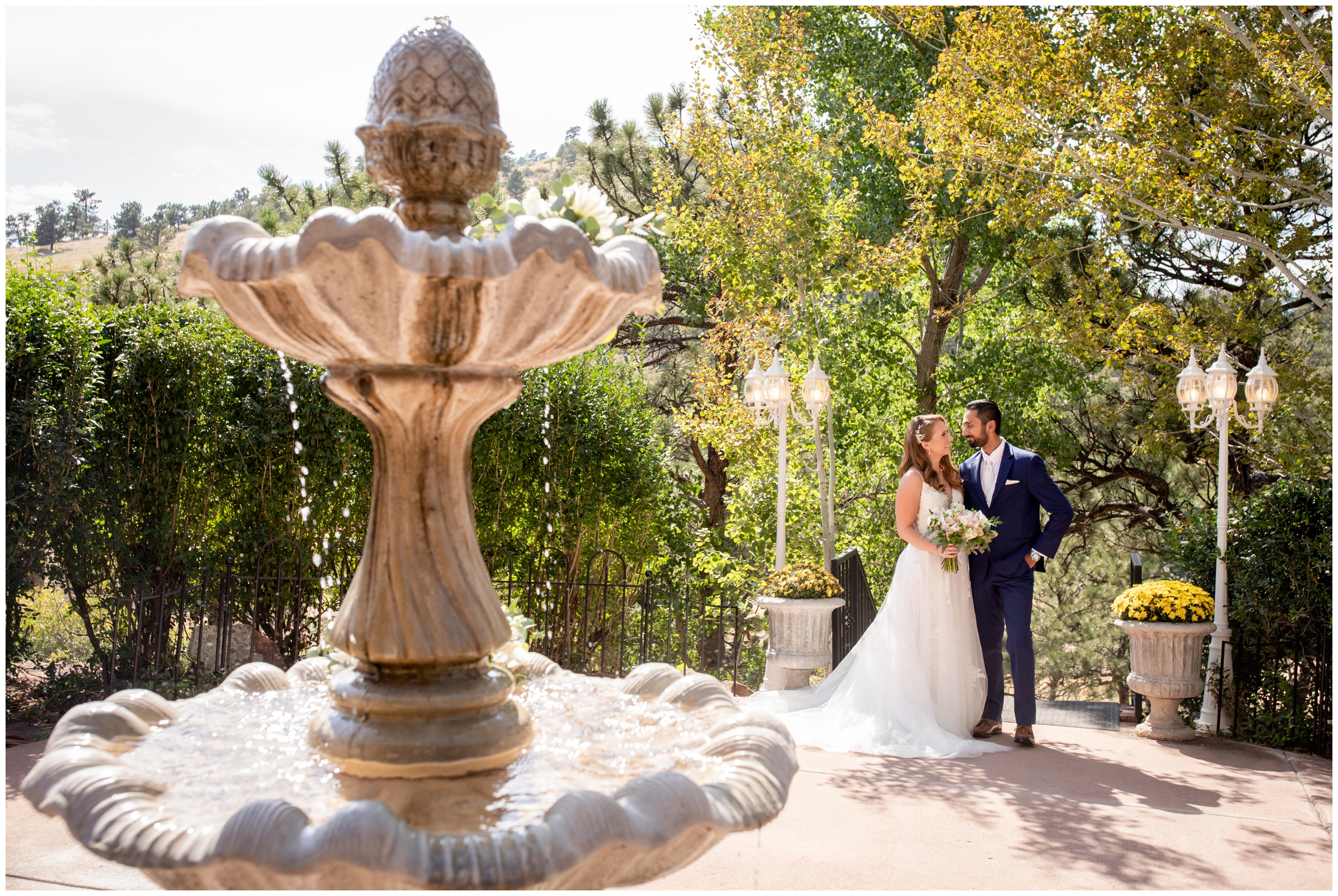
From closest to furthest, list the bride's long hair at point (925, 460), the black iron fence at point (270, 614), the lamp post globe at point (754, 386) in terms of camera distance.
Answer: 1. the bride's long hair at point (925, 460)
2. the black iron fence at point (270, 614)
3. the lamp post globe at point (754, 386)

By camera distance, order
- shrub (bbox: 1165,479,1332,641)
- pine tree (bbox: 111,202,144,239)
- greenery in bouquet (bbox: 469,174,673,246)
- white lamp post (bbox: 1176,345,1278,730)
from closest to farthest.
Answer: greenery in bouquet (bbox: 469,174,673,246)
shrub (bbox: 1165,479,1332,641)
white lamp post (bbox: 1176,345,1278,730)
pine tree (bbox: 111,202,144,239)

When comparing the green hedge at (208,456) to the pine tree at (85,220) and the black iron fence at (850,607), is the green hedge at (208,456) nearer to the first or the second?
the black iron fence at (850,607)

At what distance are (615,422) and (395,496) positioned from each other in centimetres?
617

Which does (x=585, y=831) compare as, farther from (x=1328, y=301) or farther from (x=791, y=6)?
(x=791, y=6)

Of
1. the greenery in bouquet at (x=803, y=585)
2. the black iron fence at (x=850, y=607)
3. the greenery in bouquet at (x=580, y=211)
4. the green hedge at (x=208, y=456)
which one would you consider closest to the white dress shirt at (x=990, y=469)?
the greenery in bouquet at (x=803, y=585)

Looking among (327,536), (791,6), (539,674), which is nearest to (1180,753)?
(539,674)

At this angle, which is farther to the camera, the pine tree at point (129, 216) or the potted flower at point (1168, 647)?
the pine tree at point (129, 216)

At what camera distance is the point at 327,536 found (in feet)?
27.1

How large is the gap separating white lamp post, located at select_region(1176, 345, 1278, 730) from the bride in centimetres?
201

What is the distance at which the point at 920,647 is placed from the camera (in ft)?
20.2

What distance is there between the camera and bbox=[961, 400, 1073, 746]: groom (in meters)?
6.14

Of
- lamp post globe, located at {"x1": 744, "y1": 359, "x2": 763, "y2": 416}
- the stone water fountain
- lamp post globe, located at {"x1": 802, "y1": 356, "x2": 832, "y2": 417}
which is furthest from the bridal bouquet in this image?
the stone water fountain

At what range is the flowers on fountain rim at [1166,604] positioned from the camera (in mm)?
6363

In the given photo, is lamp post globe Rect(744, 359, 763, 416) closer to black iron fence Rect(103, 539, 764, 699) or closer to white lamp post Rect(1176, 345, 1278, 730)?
black iron fence Rect(103, 539, 764, 699)
